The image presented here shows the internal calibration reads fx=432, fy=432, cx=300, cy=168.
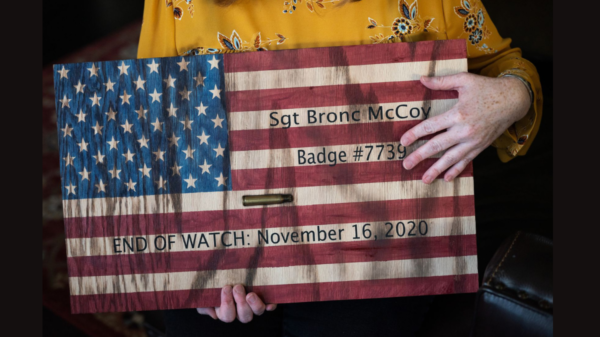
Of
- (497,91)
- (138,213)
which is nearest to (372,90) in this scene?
(497,91)

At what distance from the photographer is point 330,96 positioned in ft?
3.28

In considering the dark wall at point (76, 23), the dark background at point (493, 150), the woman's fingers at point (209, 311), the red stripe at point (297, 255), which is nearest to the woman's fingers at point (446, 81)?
the red stripe at point (297, 255)

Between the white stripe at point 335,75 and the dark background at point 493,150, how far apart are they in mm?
1040

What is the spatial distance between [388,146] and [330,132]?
0.14m

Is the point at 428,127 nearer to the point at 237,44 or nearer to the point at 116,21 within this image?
the point at 237,44

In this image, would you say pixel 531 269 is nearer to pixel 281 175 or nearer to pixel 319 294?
pixel 319 294

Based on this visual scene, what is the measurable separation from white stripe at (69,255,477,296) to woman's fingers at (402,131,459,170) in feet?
0.80

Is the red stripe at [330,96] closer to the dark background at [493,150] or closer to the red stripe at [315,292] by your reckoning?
the red stripe at [315,292]

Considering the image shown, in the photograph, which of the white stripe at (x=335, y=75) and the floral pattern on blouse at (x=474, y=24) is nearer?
the white stripe at (x=335, y=75)

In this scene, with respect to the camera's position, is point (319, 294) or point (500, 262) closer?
point (500, 262)

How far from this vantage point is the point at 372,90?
998 mm

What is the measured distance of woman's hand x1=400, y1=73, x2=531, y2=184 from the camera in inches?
37.6

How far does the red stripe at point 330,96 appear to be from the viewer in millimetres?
996

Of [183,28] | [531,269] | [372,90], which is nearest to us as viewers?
[531,269]
